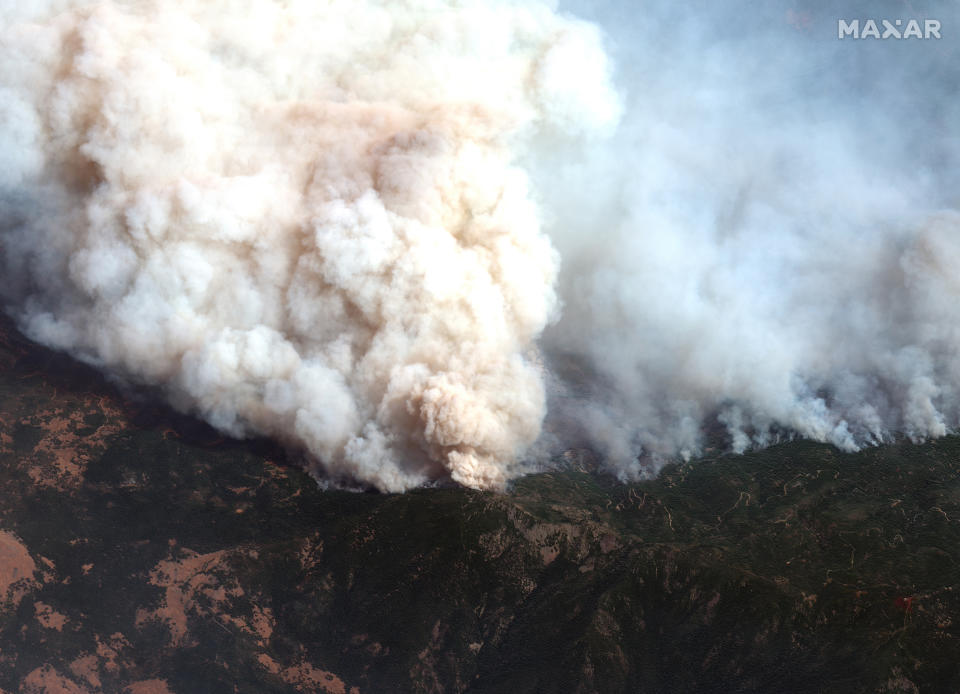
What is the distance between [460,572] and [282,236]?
2407 cm

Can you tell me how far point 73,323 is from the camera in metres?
55.5

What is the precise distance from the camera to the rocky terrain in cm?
4428

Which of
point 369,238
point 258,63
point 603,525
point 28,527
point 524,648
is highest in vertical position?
point 258,63

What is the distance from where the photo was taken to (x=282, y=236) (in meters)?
52.8

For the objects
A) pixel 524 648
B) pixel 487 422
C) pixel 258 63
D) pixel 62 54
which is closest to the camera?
Answer: pixel 524 648

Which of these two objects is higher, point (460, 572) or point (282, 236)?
point (282, 236)

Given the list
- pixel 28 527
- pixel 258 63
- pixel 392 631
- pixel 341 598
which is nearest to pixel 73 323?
pixel 28 527

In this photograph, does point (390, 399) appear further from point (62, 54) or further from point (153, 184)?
point (62, 54)

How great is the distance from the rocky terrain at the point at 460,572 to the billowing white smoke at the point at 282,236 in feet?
13.0

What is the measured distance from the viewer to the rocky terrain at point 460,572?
1743 inches

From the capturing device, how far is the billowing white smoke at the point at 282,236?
50.7m

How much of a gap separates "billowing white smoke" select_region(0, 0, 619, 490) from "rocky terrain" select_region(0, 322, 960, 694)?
398cm

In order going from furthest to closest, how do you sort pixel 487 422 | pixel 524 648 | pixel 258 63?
pixel 258 63 → pixel 487 422 → pixel 524 648

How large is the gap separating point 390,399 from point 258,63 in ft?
86.8
